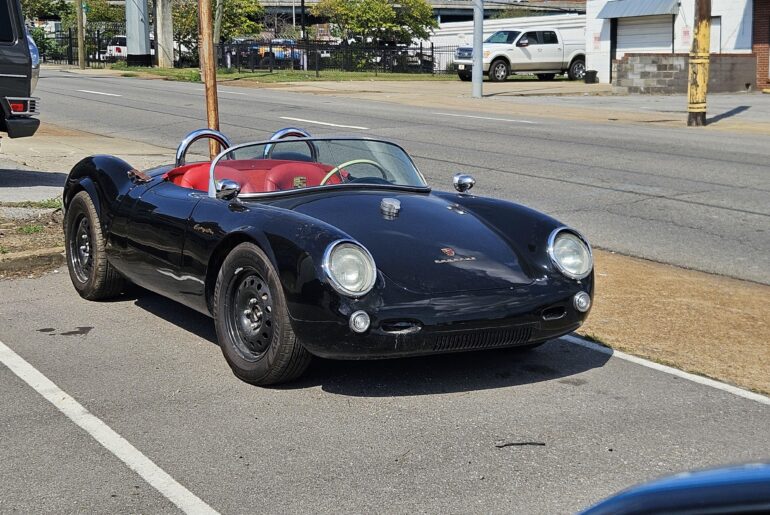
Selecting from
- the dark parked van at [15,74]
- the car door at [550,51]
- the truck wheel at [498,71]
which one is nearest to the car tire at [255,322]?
the dark parked van at [15,74]

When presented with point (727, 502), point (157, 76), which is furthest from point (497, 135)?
point (157, 76)

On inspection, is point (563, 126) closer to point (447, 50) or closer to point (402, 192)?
point (402, 192)

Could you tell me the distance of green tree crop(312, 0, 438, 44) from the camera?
58.4m

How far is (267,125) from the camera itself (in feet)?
69.2

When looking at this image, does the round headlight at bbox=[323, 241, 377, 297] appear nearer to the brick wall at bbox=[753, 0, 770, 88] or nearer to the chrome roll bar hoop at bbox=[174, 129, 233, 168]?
the chrome roll bar hoop at bbox=[174, 129, 233, 168]

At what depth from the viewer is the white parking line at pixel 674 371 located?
5461 mm

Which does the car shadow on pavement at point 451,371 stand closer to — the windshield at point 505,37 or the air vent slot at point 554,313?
the air vent slot at point 554,313

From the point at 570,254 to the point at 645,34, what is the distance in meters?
38.9

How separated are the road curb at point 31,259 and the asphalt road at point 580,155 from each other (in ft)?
15.5

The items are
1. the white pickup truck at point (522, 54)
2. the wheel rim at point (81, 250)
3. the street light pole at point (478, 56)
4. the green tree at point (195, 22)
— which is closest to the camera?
the wheel rim at point (81, 250)

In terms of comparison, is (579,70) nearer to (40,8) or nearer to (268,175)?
(268,175)

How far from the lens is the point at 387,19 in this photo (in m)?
59.2

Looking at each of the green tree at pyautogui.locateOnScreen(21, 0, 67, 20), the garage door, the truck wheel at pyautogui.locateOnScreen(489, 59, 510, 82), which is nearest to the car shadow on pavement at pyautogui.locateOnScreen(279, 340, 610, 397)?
the truck wheel at pyautogui.locateOnScreen(489, 59, 510, 82)

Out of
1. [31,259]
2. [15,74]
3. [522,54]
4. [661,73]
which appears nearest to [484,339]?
[31,259]
